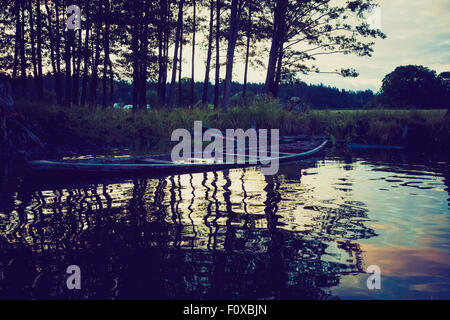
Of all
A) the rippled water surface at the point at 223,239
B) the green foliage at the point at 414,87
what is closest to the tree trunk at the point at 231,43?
the rippled water surface at the point at 223,239

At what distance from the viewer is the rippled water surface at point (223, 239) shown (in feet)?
10.1

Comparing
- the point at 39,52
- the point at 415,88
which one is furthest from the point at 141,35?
the point at 415,88

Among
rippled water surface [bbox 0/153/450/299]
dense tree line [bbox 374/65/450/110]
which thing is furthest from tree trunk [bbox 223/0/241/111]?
dense tree line [bbox 374/65/450/110]

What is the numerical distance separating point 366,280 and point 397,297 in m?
0.31

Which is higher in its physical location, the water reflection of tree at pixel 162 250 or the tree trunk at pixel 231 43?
the tree trunk at pixel 231 43

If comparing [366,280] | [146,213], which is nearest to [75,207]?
[146,213]

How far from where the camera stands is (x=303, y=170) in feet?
31.8

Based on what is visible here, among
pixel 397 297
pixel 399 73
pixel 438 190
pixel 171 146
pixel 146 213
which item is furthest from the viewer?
pixel 399 73

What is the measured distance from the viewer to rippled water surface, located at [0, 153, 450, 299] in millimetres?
3088

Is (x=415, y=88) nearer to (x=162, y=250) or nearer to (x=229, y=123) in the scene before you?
(x=229, y=123)

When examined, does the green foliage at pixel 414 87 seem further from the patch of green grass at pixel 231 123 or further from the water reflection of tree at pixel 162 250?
the water reflection of tree at pixel 162 250

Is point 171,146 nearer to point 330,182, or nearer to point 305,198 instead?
point 330,182

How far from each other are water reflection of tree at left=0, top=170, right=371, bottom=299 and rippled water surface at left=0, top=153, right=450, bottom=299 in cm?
1

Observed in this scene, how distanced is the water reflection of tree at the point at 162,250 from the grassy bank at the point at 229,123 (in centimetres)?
918
